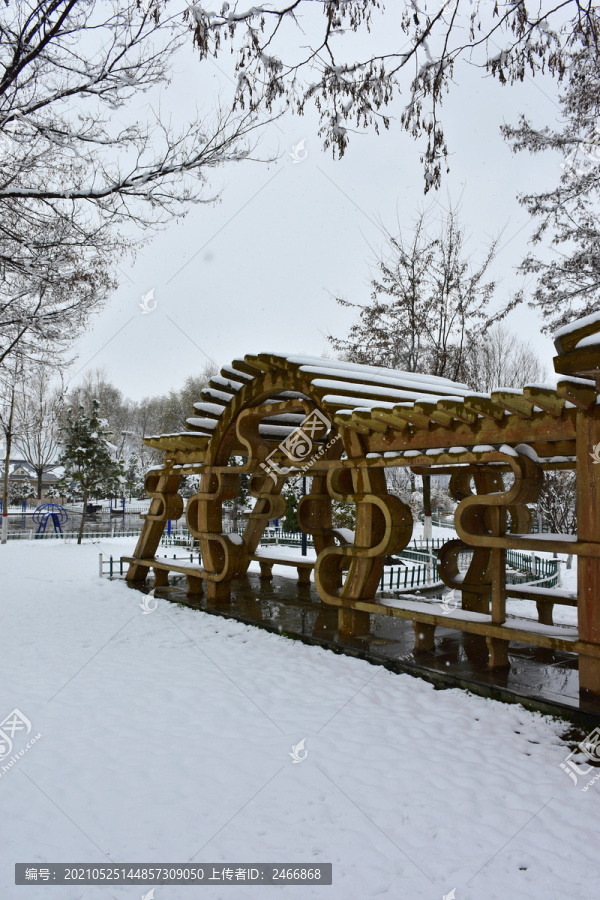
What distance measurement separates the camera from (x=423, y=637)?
6484 mm

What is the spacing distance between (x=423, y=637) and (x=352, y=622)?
3.01 ft

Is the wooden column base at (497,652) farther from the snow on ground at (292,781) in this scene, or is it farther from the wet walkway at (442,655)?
the snow on ground at (292,781)

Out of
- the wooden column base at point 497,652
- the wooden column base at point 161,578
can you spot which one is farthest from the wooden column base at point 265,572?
the wooden column base at point 497,652

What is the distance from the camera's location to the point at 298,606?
9148 mm

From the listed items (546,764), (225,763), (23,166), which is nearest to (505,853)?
(546,764)

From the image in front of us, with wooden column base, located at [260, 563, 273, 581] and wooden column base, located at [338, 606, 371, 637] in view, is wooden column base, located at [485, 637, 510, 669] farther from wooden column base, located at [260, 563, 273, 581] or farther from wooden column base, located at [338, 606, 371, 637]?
wooden column base, located at [260, 563, 273, 581]

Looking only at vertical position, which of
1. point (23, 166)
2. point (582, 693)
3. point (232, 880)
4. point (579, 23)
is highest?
point (23, 166)

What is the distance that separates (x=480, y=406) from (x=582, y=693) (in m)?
2.51

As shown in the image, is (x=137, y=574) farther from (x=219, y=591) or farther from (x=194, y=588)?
(x=219, y=591)

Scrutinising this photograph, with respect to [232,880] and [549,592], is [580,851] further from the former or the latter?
[549,592]

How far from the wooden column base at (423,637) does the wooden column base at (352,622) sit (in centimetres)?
84

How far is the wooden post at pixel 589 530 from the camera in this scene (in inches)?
187

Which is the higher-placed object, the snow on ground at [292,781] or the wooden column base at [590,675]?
the wooden column base at [590,675]
